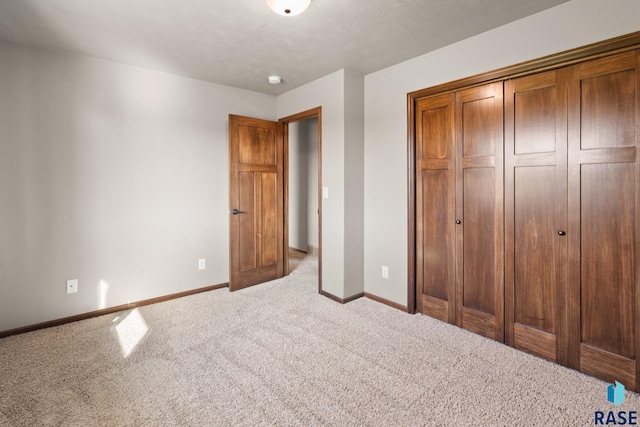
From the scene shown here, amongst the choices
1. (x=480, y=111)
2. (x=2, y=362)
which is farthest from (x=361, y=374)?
(x=2, y=362)

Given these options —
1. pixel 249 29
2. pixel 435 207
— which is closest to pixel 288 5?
pixel 249 29

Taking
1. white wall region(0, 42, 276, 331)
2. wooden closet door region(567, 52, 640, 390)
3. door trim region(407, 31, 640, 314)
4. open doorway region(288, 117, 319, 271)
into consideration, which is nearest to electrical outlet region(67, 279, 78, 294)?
white wall region(0, 42, 276, 331)

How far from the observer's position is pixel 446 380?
6.73ft

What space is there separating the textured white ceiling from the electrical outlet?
2.08 m

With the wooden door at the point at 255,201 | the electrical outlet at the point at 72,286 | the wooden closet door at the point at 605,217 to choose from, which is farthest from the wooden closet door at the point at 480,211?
the electrical outlet at the point at 72,286

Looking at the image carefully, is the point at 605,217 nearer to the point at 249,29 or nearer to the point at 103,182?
the point at 249,29

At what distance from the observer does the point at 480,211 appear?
2.64 m

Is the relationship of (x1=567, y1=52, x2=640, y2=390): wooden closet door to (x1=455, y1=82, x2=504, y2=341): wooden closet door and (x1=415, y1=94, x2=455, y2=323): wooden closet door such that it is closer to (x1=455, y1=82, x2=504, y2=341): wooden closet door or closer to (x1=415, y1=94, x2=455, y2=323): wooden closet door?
(x1=455, y1=82, x2=504, y2=341): wooden closet door

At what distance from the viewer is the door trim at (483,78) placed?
6.42 ft

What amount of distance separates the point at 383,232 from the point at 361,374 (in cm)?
158

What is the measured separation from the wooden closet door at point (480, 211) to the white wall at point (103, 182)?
267cm

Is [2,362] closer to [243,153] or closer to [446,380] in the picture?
[243,153]

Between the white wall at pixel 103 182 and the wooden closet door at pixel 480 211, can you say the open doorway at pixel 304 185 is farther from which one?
the wooden closet door at pixel 480 211

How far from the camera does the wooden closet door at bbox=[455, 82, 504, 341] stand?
2.52 meters
